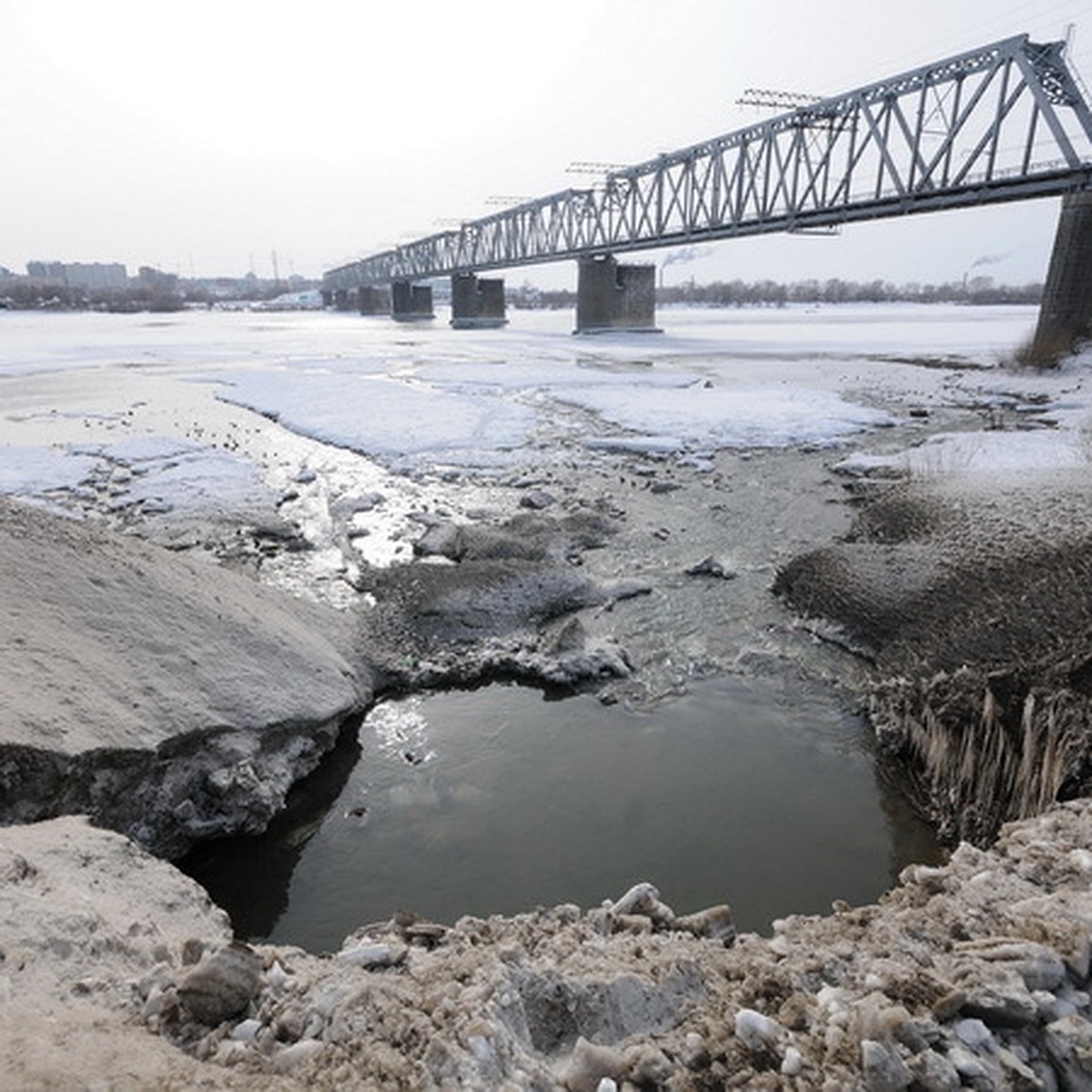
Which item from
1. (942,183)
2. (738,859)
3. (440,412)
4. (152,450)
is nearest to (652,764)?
(738,859)

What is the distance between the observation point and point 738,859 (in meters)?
4.17

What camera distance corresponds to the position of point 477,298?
70938mm

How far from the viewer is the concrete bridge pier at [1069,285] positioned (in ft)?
77.7

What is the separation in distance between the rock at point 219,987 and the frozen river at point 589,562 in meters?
1.51

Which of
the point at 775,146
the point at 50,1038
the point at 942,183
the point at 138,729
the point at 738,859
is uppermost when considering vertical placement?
the point at 775,146

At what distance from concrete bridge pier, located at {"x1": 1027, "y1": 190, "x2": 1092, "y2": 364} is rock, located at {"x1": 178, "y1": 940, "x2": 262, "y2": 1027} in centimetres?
2787

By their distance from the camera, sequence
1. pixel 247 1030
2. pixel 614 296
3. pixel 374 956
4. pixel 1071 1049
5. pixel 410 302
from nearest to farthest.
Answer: pixel 1071 1049 < pixel 247 1030 < pixel 374 956 < pixel 614 296 < pixel 410 302

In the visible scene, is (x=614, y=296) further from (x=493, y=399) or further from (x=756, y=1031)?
(x=756, y=1031)

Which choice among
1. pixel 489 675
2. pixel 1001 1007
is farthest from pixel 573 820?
pixel 1001 1007

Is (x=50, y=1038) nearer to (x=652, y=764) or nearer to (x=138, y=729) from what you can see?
(x=138, y=729)

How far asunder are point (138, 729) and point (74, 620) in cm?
101

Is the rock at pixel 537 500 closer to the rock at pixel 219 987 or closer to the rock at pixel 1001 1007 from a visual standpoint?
the rock at pixel 219 987

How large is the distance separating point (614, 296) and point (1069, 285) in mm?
30512

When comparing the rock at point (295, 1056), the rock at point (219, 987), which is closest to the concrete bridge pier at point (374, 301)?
the rock at point (219, 987)
